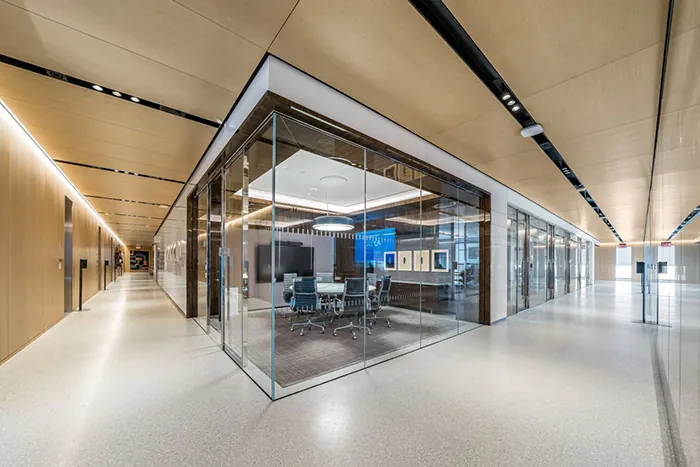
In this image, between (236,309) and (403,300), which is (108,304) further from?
(403,300)

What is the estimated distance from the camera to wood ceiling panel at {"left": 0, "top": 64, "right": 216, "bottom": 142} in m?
3.18

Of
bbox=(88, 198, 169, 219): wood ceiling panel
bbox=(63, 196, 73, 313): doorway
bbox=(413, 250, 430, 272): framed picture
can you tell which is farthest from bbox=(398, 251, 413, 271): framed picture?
bbox=(88, 198, 169, 219): wood ceiling panel

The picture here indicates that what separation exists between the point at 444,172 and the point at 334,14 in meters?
3.49

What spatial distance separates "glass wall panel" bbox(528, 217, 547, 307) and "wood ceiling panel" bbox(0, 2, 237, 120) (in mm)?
9247

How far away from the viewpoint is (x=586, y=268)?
1747 centimetres

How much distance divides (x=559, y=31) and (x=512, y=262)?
6383 millimetres

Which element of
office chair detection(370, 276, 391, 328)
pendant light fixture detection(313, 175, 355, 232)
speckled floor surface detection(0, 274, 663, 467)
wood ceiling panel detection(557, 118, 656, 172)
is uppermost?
wood ceiling panel detection(557, 118, 656, 172)

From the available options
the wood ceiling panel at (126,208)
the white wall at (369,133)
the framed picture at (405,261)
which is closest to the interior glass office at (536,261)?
the white wall at (369,133)

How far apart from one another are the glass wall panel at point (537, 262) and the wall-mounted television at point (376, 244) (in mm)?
4406

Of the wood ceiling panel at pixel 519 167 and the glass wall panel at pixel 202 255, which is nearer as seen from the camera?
the wood ceiling panel at pixel 519 167

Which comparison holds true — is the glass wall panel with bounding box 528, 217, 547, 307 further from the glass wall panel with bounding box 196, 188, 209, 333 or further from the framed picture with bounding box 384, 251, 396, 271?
the glass wall panel with bounding box 196, 188, 209, 333

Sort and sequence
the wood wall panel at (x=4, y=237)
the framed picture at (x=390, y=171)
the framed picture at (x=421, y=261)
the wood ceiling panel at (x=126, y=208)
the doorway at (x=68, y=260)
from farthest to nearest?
the wood ceiling panel at (x=126, y=208)
the framed picture at (x=421, y=261)
the doorway at (x=68, y=260)
the framed picture at (x=390, y=171)
the wood wall panel at (x=4, y=237)

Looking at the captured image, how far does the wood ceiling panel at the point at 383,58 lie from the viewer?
2312mm

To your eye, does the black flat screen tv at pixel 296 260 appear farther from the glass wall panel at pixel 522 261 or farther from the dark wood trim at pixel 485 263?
the glass wall panel at pixel 522 261
